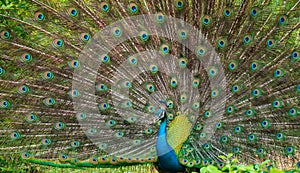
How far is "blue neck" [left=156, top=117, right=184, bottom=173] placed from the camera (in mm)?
4168

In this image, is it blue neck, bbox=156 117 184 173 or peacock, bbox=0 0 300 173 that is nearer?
peacock, bbox=0 0 300 173

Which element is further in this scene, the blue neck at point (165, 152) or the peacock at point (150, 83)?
the blue neck at point (165, 152)

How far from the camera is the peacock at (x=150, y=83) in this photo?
13.3ft

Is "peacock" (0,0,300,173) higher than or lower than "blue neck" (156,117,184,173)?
higher

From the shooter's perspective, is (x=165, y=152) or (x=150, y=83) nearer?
(x=165, y=152)

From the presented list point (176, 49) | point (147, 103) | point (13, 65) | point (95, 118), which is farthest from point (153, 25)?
point (13, 65)

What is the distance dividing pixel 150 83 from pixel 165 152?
775mm

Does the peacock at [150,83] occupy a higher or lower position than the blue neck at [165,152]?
higher

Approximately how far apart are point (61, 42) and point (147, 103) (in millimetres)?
1135

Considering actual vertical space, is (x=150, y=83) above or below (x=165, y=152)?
above

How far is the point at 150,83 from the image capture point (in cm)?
445

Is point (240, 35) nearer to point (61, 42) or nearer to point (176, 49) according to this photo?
point (176, 49)

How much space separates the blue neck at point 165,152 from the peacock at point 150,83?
1 cm

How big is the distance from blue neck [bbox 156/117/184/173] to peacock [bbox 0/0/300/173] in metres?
0.01
